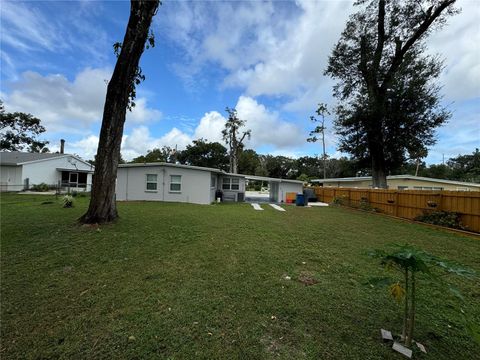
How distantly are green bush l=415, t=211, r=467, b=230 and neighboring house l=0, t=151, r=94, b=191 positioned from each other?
86.6 feet

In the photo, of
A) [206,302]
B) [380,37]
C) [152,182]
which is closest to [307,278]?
[206,302]

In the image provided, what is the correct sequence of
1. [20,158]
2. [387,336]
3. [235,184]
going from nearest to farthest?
[387,336], [235,184], [20,158]

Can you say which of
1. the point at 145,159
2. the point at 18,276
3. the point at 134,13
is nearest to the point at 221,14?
the point at 134,13

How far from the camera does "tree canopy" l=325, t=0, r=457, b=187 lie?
1452 centimetres

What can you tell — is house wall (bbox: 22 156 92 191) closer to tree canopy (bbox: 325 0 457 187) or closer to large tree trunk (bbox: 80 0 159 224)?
large tree trunk (bbox: 80 0 159 224)

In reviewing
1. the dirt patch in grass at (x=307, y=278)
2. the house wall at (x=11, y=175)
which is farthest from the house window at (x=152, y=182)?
the house wall at (x=11, y=175)

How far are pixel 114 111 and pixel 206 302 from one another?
6325mm

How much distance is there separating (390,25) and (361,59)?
2.56 metres

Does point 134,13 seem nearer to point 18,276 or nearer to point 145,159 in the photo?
point 18,276

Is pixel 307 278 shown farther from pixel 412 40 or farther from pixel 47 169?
pixel 47 169

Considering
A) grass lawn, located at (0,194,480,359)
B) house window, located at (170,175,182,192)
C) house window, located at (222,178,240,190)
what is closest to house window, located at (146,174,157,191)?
house window, located at (170,175,182,192)

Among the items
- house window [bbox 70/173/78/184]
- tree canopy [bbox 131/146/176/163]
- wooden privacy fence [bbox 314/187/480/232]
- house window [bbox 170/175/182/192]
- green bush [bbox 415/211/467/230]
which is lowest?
green bush [bbox 415/211/467/230]

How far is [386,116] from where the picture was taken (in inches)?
584

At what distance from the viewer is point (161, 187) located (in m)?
17.2
